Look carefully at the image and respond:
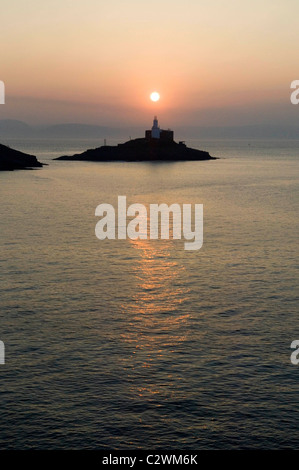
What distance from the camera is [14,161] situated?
17988cm

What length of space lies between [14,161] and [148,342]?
515 feet

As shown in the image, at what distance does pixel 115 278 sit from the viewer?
147 ft

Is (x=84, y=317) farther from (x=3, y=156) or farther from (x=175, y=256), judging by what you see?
(x=3, y=156)

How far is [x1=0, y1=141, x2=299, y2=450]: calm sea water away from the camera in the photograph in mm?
23016
